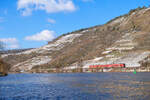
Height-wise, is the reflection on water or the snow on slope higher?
the snow on slope

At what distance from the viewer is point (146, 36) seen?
18912 centimetres

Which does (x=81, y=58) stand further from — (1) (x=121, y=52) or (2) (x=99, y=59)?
(1) (x=121, y=52)

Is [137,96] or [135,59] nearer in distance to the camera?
[137,96]

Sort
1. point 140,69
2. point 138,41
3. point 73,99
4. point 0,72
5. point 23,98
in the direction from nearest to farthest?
point 73,99, point 23,98, point 0,72, point 140,69, point 138,41

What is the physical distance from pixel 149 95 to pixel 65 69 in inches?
5737

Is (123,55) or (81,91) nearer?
(81,91)

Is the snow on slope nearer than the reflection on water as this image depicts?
No


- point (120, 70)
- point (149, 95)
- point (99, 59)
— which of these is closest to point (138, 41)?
point (99, 59)

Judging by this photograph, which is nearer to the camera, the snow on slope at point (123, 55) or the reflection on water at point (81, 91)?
the reflection on water at point (81, 91)

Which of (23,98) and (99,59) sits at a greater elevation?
(99,59)

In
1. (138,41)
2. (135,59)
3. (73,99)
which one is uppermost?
(138,41)

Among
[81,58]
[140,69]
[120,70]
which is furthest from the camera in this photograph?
[81,58]

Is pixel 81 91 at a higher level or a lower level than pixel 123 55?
lower

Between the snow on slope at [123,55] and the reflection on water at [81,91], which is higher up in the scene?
the snow on slope at [123,55]
